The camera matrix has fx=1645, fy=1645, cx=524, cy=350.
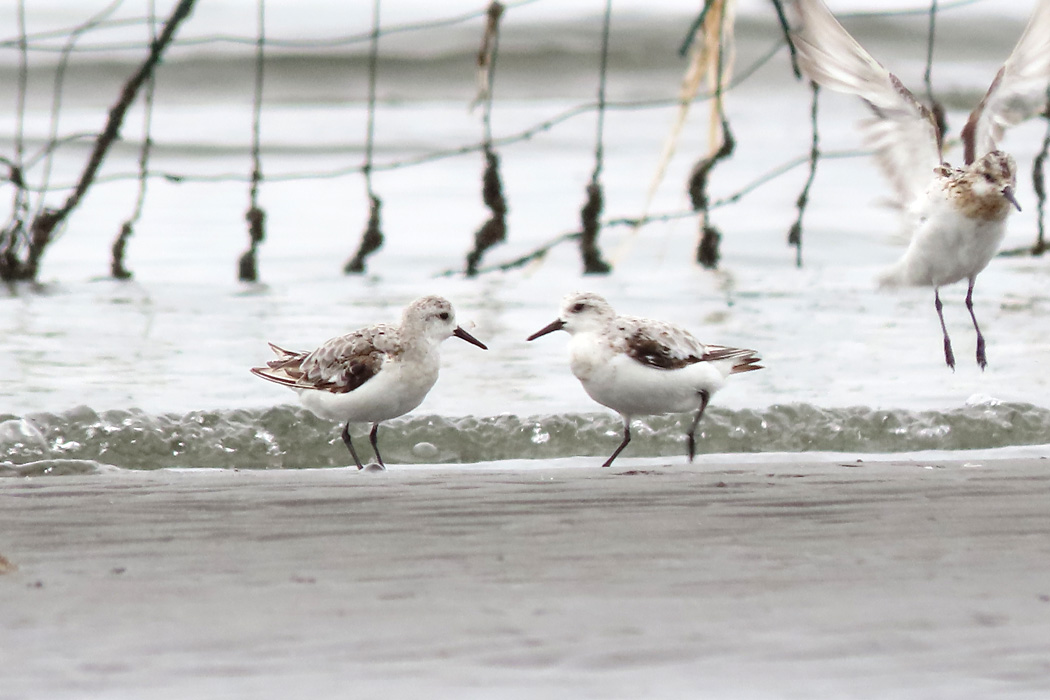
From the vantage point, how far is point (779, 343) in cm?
823

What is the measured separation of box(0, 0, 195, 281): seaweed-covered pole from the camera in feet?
27.1

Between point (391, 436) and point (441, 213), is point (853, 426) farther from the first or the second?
point (441, 213)

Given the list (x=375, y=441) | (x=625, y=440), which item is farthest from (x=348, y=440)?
(x=625, y=440)

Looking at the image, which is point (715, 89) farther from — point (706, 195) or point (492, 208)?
point (706, 195)

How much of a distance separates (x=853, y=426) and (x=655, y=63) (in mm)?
18200

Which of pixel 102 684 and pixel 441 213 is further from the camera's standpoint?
pixel 441 213

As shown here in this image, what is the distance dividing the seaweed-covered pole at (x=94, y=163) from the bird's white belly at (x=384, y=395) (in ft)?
10.0

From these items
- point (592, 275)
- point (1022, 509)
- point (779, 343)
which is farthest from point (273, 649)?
point (592, 275)

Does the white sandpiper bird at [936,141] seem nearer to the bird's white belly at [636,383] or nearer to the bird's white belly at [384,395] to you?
the bird's white belly at [636,383]

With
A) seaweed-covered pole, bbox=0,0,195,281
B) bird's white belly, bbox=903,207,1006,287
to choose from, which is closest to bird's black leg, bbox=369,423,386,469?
bird's white belly, bbox=903,207,1006,287

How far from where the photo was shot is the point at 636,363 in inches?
227

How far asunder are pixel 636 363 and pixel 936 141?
208cm

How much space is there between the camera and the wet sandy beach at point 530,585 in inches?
111

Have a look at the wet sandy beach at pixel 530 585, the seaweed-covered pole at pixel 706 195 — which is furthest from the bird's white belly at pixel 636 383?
the seaweed-covered pole at pixel 706 195
